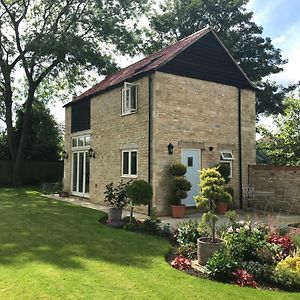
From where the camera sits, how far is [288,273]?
20.3 ft

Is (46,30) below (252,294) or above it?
above

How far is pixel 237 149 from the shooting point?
16812 millimetres

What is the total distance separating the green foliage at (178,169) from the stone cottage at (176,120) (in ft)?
1.15

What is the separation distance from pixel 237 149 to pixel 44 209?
30.9ft

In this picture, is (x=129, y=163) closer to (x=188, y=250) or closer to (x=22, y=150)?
(x=188, y=250)

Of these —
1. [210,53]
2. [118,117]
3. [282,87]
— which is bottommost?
[118,117]

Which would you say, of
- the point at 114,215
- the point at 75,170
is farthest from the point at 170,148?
the point at 75,170

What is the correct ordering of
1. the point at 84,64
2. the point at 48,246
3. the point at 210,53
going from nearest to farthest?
the point at 48,246
the point at 210,53
the point at 84,64

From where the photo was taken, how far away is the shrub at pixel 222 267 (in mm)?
6383

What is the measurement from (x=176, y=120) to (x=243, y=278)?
9.24 m

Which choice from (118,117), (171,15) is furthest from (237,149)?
(171,15)

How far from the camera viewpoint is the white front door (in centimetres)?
1496

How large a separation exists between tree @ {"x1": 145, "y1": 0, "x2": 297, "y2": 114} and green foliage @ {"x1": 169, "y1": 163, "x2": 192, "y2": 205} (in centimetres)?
2160

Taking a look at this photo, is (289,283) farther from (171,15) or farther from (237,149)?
(171,15)
